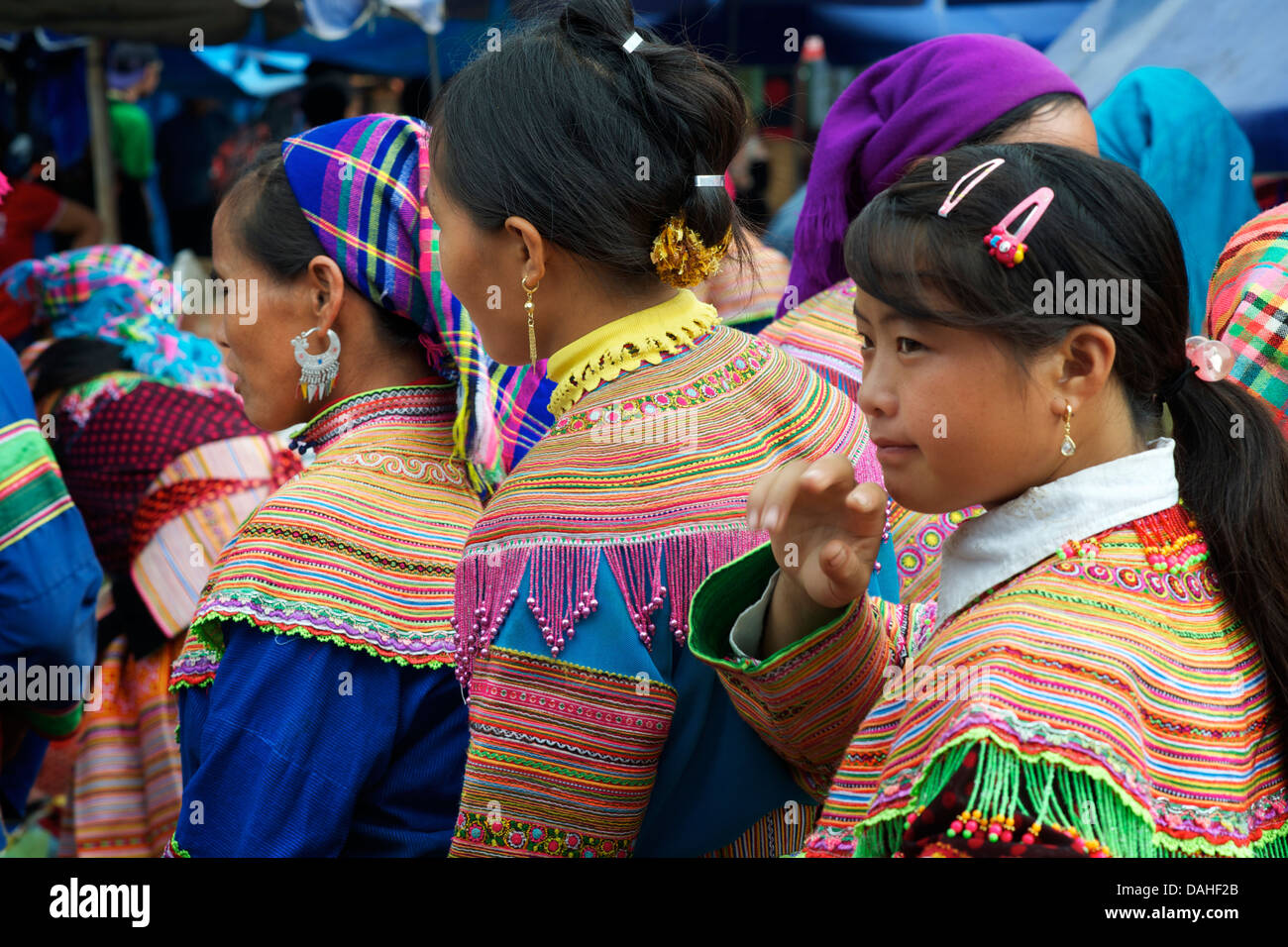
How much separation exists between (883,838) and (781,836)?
45cm

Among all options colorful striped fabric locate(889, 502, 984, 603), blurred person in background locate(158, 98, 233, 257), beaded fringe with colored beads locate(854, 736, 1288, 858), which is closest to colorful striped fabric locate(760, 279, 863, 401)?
colorful striped fabric locate(889, 502, 984, 603)

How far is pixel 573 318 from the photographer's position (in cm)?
179

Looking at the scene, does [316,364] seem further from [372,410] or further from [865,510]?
[865,510]

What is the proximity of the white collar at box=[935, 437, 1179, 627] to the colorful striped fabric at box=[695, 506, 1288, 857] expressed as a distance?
0.02 m

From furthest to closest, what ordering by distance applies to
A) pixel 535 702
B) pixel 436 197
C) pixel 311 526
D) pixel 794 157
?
1. pixel 794 157
2. pixel 311 526
3. pixel 436 197
4. pixel 535 702

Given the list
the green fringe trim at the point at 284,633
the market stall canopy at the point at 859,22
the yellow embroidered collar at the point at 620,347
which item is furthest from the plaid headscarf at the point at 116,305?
the market stall canopy at the point at 859,22

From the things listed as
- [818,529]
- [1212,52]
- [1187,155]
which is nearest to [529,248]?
[818,529]

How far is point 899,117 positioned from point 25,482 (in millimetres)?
2142

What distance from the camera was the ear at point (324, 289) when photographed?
225 centimetres

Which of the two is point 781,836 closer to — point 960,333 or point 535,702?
point 535,702

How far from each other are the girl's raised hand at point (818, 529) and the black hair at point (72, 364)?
2.80 meters

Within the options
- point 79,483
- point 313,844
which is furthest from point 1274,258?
point 79,483

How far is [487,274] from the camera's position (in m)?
1.80

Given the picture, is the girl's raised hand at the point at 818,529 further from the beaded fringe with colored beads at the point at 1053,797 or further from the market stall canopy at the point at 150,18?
the market stall canopy at the point at 150,18
